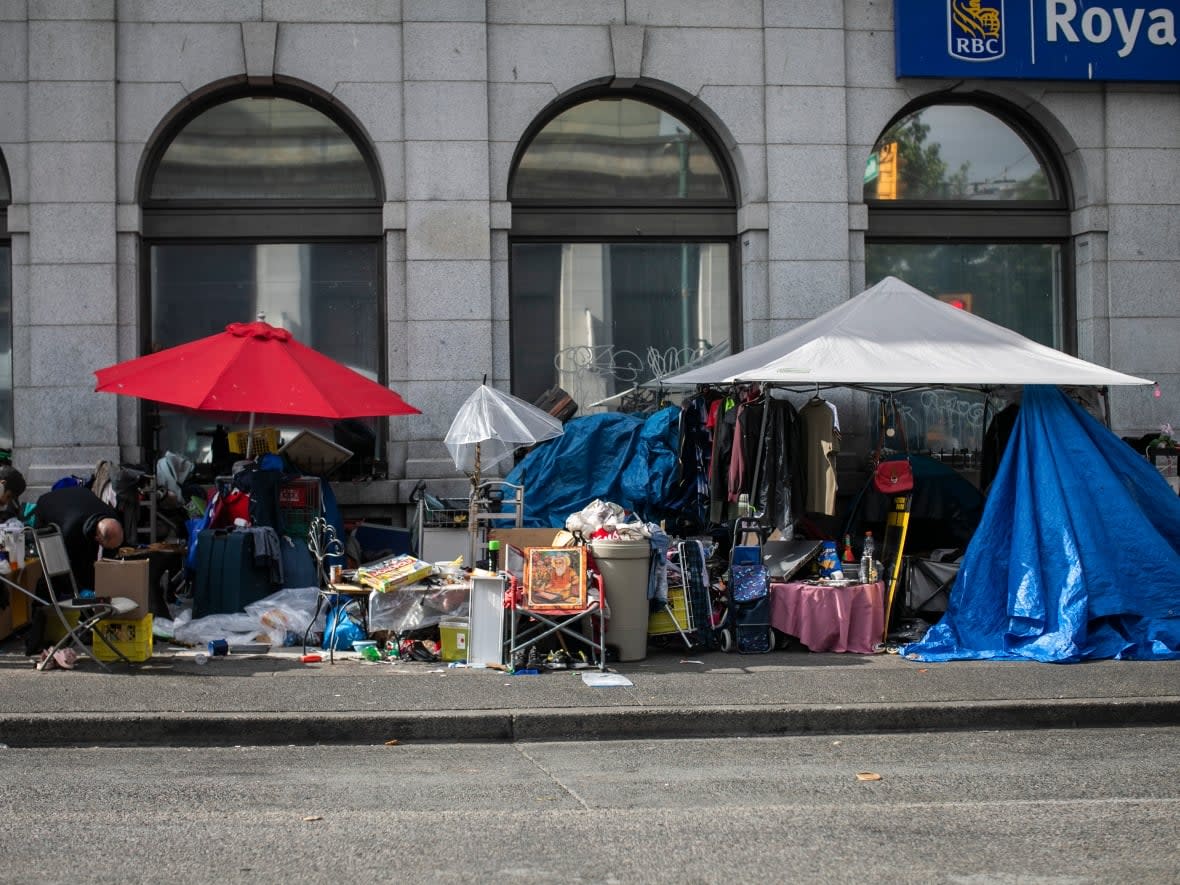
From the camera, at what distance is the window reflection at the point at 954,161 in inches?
588

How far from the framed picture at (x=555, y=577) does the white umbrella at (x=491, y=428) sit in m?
1.47

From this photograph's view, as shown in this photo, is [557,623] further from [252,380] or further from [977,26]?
[977,26]

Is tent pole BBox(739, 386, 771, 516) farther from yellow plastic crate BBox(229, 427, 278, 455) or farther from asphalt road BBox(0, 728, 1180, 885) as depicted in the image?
yellow plastic crate BBox(229, 427, 278, 455)

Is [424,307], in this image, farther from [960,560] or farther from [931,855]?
[931,855]

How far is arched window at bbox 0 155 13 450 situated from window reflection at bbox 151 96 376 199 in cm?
147

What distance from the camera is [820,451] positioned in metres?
12.2

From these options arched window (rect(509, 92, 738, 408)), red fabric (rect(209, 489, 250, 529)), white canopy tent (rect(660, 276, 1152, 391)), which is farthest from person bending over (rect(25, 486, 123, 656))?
white canopy tent (rect(660, 276, 1152, 391))

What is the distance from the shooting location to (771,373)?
1138 centimetres

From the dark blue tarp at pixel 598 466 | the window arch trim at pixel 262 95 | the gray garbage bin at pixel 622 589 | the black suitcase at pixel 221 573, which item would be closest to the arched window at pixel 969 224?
the dark blue tarp at pixel 598 466

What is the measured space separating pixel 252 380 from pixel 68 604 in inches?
92.5

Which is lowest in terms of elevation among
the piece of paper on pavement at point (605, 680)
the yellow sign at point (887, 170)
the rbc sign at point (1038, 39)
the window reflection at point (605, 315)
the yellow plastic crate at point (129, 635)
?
the piece of paper on pavement at point (605, 680)

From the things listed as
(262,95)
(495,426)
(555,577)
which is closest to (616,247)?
(495,426)

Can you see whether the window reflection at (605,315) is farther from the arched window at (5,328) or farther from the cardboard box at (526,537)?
the arched window at (5,328)

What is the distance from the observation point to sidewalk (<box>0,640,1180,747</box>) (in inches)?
334
